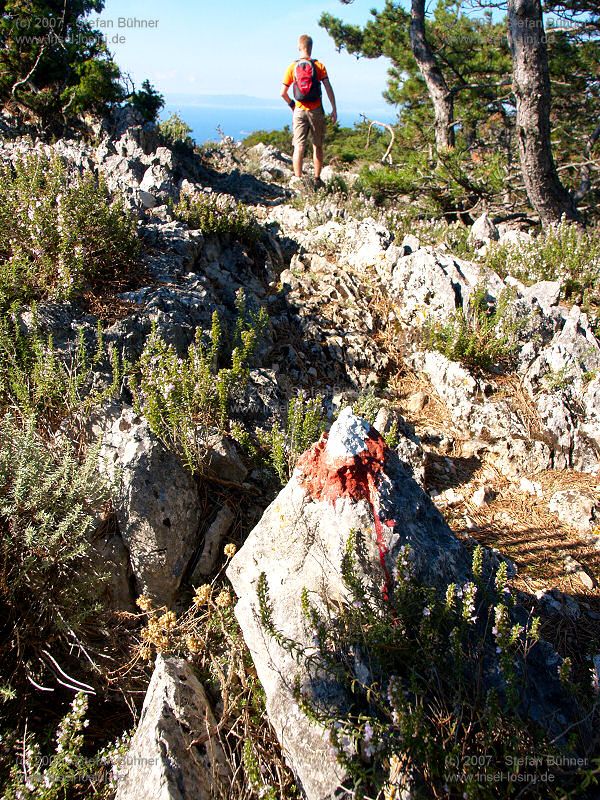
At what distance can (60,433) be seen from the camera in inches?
133

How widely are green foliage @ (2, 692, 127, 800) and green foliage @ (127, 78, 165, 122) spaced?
9997 mm

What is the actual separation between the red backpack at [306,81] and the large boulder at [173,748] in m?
9.63

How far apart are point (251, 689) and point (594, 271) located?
17.6 ft

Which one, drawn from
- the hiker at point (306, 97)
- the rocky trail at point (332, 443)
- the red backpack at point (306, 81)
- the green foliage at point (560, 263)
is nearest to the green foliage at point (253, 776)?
the rocky trail at point (332, 443)

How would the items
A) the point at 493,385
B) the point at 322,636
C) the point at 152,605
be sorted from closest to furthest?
the point at 322,636, the point at 152,605, the point at 493,385

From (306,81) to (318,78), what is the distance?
0.26 meters

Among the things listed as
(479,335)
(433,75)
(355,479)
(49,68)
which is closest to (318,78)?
(433,75)

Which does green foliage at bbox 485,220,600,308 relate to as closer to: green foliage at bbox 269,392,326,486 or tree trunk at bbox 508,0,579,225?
tree trunk at bbox 508,0,579,225

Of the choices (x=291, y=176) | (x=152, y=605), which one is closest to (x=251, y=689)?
(x=152, y=605)

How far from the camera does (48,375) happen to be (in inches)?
136

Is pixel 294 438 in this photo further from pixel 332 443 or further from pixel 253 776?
pixel 253 776

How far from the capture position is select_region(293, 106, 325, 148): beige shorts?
32.3 feet

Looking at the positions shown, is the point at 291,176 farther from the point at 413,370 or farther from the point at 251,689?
the point at 251,689

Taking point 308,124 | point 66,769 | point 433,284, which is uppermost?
point 308,124
